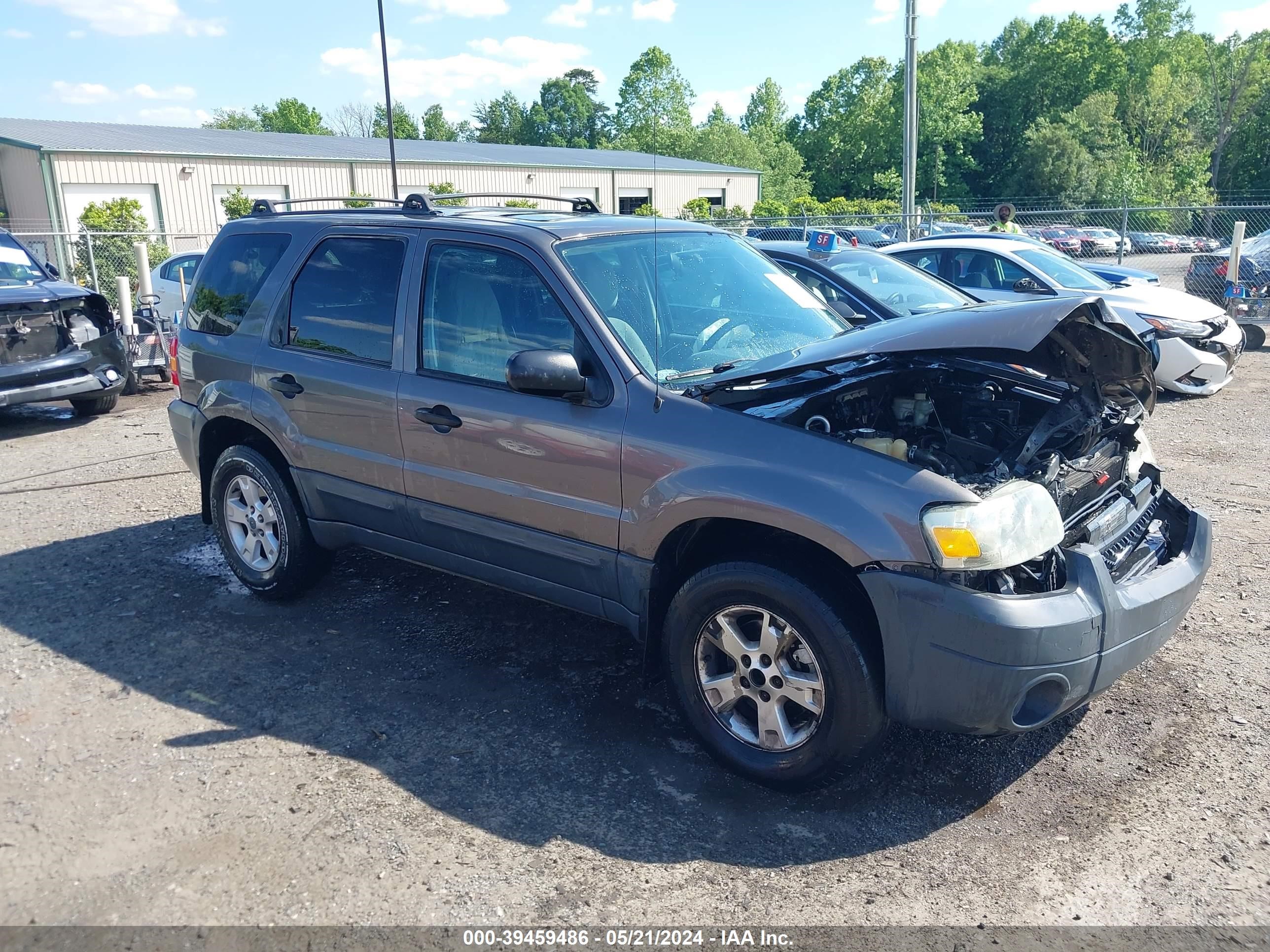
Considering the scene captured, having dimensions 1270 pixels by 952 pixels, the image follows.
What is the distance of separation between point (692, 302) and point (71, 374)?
7.86 meters

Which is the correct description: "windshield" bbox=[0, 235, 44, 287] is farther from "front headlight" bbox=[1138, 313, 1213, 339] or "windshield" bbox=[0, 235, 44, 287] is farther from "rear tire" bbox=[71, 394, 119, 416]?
"front headlight" bbox=[1138, 313, 1213, 339]

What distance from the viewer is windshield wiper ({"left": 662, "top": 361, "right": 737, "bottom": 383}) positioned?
12.2ft

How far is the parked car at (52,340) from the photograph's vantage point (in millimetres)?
9047

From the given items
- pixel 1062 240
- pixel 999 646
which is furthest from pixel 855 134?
pixel 999 646

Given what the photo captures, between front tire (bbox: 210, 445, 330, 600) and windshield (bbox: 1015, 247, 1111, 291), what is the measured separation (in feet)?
27.2

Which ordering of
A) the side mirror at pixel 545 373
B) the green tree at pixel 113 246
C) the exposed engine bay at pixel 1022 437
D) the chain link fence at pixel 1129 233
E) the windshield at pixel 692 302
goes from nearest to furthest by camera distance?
1. the exposed engine bay at pixel 1022 437
2. the side mirror at pixel 545 373
3. the windshield at pixel 692 302
4. the chain link fence at pixel 1129 233
5. the green tree at pixel 113 246

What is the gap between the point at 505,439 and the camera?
3.94 meters

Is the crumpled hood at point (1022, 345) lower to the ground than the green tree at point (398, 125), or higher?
lower

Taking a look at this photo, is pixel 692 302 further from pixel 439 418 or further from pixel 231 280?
pixel 231 280

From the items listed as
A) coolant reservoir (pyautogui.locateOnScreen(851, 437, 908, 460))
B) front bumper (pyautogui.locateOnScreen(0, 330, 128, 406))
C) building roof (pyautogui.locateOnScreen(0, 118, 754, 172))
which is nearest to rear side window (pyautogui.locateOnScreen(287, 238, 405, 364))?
coolant reservoir (pyautogui.locateOnScreen(851, 437, 908, 460))

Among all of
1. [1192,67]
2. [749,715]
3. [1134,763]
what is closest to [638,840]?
[749,715]

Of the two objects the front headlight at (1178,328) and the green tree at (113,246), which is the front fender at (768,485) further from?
the green tree at (113,246)

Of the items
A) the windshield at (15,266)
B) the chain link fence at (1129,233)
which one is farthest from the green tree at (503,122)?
the windshield at (15,266)

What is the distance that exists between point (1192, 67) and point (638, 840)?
8142 centimetres
